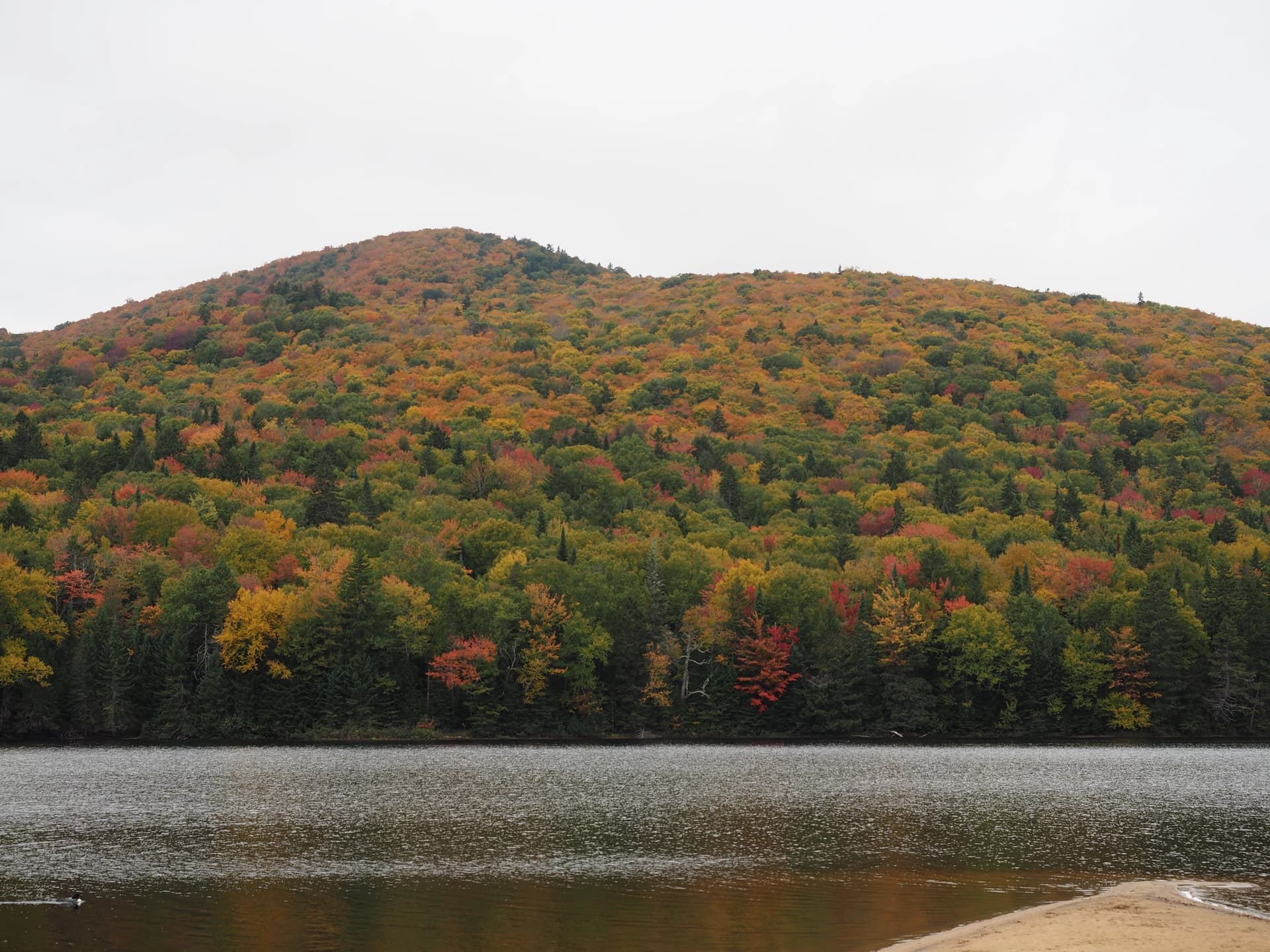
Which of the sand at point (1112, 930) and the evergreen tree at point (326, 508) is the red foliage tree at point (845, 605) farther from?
the sand at point (1112, 930)

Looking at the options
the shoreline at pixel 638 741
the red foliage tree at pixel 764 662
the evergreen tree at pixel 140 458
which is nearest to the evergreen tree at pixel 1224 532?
the shoreline at pixel 638 741

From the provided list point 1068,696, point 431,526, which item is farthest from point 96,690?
point 1068,696

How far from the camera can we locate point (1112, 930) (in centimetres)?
2923

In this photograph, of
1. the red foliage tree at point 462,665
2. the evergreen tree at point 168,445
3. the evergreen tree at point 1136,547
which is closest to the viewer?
the red foliage tree at point 462,665

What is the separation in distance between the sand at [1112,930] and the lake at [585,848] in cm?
154

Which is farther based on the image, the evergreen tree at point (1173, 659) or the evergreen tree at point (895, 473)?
the evergreen tree at point (895, 473)

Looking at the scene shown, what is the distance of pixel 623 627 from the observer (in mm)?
108688

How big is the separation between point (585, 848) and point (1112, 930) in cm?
1986

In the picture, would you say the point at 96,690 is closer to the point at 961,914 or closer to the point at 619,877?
the point at 619,877

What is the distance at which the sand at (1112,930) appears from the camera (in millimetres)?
27453

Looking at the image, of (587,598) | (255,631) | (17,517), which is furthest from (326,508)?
(587,598)

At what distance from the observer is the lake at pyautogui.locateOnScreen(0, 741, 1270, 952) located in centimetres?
3153

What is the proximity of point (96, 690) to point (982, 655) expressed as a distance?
75.1 meters

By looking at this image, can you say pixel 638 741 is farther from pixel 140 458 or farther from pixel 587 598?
pixel 140 458
